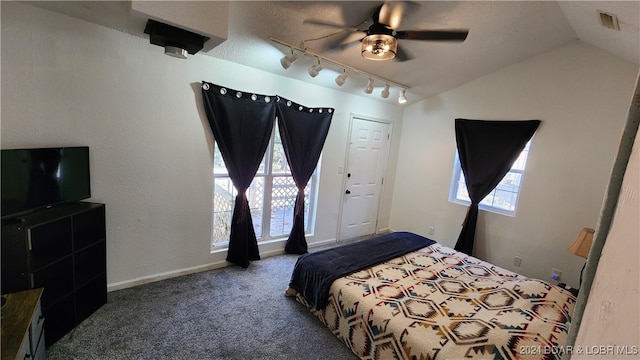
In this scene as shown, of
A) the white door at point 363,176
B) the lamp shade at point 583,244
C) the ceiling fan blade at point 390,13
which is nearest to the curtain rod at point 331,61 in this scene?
the white door at point 363,176

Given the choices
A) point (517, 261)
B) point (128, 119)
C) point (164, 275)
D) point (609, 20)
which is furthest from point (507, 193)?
point (128, 119)

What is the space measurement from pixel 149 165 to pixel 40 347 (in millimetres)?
1509

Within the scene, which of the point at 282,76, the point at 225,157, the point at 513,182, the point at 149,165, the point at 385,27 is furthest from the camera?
the point at 513,182

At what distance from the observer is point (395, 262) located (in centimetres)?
272

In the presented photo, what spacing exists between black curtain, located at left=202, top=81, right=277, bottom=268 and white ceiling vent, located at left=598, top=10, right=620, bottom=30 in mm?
2947

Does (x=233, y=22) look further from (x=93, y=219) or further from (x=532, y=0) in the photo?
(x=532, y=0)

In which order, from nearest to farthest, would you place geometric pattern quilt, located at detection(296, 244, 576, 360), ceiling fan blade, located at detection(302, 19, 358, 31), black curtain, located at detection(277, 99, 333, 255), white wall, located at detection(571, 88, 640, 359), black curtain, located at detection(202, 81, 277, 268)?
1. white wall, located at detection(571, 88, 640, 359)
2. geometric pattern quilt, located at detection(296, 244, 576, 360)
3. ceiling fan blade, located at detection(302, 19, 358, 31)
4. black curtain, located at detection(202, 81, 277, 268)
5. black curtain, located at detection(277, 99, 333, 255)

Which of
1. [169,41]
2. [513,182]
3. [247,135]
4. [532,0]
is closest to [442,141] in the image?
[513,182]

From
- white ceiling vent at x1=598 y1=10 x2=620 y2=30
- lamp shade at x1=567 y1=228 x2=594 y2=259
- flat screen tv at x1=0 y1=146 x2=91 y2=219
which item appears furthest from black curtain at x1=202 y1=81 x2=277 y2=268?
lamp shade at x1=567 y1=228 x2=594 y2=259

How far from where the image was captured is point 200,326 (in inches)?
88.8

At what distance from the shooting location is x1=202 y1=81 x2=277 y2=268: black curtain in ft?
9.49

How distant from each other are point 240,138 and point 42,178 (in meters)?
1.62

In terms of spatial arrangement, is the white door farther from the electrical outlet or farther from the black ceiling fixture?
the black ceiling fixture

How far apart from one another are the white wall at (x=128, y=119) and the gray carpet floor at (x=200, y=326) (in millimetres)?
341
